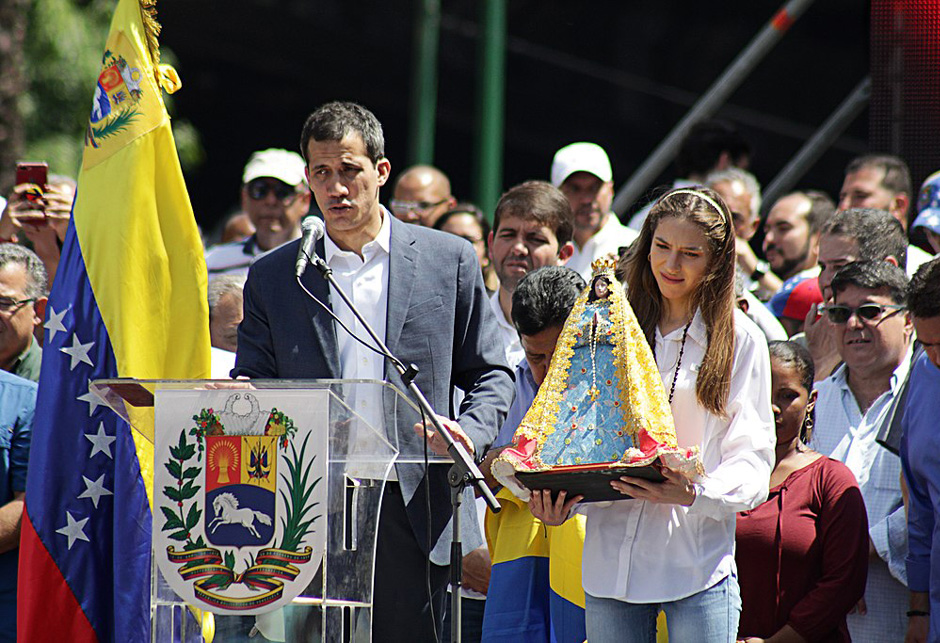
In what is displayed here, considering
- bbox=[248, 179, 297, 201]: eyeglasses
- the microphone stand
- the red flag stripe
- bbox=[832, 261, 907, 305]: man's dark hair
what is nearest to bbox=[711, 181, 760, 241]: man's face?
bbox=[832, 261, 907, 305]: man's dark hair

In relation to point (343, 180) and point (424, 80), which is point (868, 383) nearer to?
point (343, 180)

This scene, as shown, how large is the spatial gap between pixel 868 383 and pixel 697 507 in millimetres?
2076

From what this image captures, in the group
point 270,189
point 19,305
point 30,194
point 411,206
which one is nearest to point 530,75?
point 411,206

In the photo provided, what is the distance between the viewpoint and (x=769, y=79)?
42.2 ft

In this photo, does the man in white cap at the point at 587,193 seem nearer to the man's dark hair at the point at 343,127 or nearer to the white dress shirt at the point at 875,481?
the white dress shirt at the point at 875,481

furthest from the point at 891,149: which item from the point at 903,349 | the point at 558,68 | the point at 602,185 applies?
the point at 558,68

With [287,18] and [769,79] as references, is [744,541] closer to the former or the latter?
[769,79]

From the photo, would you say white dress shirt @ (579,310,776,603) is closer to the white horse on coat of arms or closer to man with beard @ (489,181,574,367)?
the white horse on coat of arms

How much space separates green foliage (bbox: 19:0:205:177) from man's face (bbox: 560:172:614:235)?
7.01 m

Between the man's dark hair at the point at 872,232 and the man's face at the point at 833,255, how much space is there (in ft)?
0.07

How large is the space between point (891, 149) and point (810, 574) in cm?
432

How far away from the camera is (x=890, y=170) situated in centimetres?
756

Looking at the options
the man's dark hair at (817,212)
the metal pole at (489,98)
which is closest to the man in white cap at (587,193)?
Answer: the man's dark hair at (817,212)

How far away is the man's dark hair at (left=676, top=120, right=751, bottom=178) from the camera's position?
8109 millimetres
